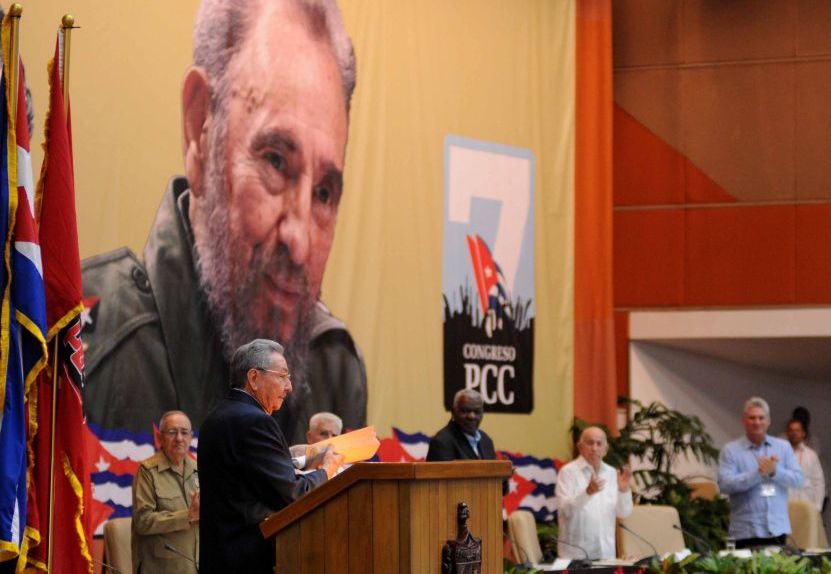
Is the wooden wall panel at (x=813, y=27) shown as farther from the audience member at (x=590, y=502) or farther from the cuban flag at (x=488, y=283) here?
the audience member at (x=590, y=502)

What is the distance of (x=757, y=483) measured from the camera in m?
8.05

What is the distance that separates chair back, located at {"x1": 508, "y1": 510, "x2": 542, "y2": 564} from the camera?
7.39 metres

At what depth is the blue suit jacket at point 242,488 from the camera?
3943 millimetres

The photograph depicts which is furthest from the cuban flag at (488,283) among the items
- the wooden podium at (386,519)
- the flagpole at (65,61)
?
the wooden podium at (386,519)

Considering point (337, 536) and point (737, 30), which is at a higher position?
point (737, 30)

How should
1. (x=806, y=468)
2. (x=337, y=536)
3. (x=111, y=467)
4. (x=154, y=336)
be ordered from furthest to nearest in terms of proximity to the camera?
(x=806, y=468) < (x=154, y=336) < (x=111, y=467) < (x=337, y=536)

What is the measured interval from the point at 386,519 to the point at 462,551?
222 millimetres

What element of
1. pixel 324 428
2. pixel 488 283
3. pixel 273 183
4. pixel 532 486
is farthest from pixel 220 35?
pixel 532 486

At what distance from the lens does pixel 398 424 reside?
9.25m

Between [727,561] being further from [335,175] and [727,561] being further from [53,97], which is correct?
[335,175]

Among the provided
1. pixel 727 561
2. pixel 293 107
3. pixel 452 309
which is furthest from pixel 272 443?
pixel 452 309

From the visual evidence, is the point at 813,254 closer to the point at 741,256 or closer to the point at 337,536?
the point at 741,256

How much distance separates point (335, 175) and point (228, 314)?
4.36ft

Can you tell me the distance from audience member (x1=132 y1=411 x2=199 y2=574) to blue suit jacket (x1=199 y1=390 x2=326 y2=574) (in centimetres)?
164
